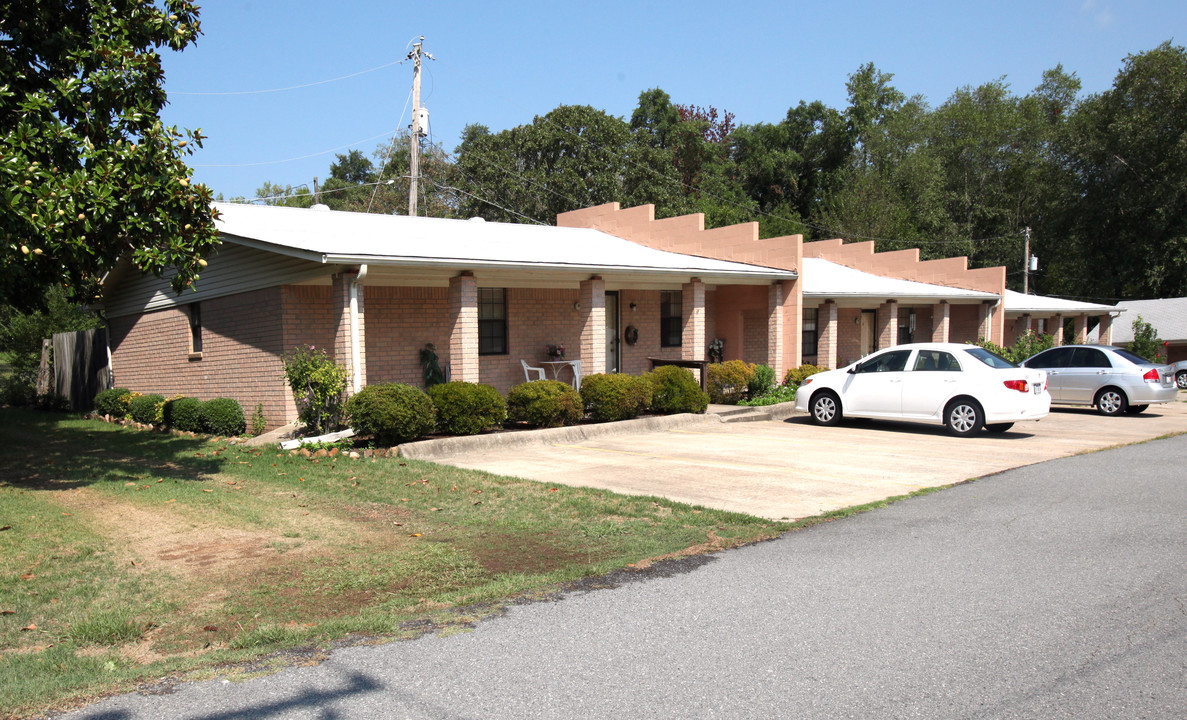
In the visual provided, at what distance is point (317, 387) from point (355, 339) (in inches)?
38.1

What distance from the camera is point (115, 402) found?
60.8 feet

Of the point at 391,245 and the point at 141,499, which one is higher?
the point at 391,245

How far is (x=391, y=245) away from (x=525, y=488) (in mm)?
6513

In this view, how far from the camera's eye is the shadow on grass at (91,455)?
412 inches

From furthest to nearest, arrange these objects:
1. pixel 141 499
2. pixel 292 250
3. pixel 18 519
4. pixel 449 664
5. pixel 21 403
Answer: pixel 21 403, pixel 292 250, pixel 141 499, pixel 18 519, pixel 449 664

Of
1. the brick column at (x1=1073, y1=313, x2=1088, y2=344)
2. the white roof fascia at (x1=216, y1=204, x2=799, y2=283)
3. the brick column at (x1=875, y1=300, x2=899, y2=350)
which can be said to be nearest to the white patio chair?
the white roof fascia at (x1=216, y1=204, x2=799, y2=283)

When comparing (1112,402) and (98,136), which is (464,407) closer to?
(98,136)

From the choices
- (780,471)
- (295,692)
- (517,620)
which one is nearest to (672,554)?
(517,620)

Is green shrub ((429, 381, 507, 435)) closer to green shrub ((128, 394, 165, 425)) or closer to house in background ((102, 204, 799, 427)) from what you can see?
house in background ((102, 204, 799, 427))

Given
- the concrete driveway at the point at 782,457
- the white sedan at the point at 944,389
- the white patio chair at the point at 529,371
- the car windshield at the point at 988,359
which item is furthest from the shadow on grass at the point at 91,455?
the car windshield at the point at 988,359

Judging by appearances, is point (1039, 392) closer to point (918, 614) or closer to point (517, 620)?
point (918, 614)

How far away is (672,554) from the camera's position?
662 centimetres

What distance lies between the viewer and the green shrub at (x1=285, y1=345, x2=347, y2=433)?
502 inches

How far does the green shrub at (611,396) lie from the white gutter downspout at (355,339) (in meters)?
4.19
